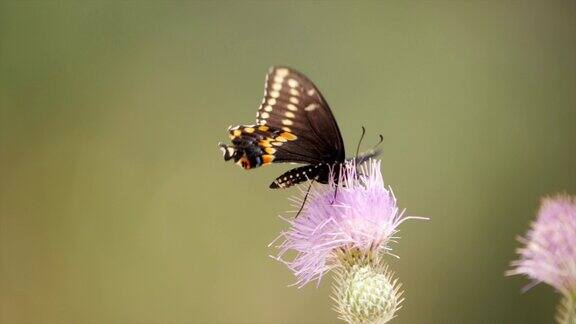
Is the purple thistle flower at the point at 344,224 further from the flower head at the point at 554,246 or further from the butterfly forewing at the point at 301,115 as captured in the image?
the flower head at the point at 554,246

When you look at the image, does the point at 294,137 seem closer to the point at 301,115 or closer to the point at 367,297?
the point at 301,115

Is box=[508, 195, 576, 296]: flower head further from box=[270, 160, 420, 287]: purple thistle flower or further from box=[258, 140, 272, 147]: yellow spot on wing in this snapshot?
box=[258, 140, 272, 147]: yellow spot on wing

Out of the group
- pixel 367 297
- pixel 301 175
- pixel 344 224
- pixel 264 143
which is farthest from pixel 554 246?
pixel 264 143

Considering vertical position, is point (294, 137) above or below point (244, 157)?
above

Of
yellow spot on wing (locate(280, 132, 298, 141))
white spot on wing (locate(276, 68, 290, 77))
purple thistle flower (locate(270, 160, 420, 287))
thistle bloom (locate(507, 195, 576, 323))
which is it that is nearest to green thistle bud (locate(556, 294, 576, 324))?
thistle bloom (locate(507, 195, 576, 323))

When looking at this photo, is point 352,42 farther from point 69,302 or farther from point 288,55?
point 69,302
